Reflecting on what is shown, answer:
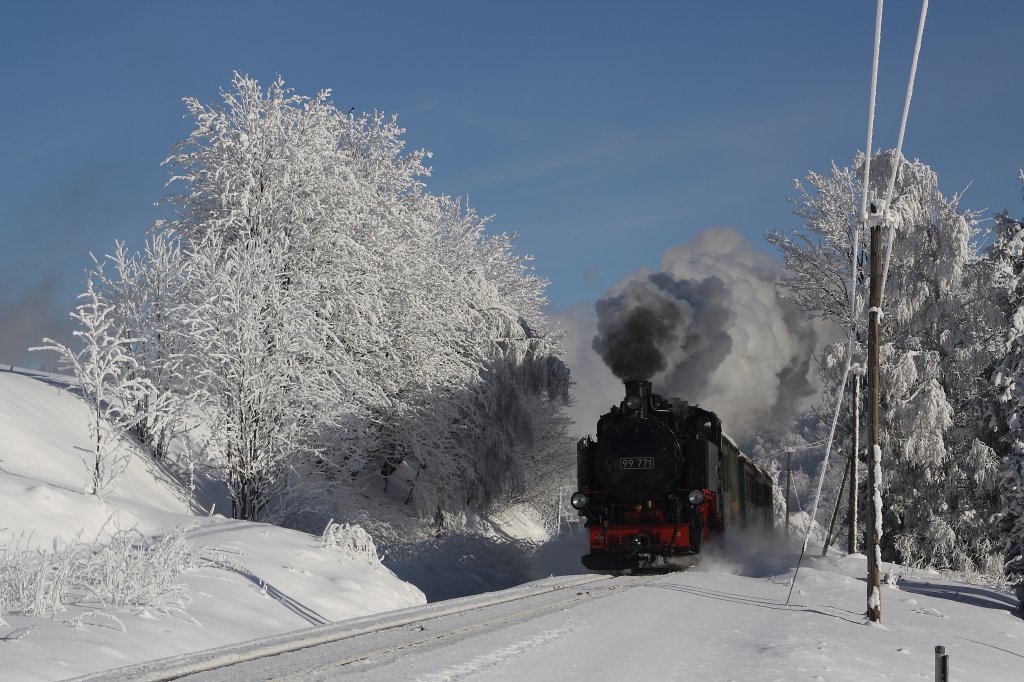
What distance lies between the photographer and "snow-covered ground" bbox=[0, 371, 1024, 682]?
356 inches

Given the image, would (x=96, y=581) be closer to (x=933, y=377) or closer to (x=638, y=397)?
(x=638, y=397)

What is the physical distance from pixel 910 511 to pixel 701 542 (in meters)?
10.1

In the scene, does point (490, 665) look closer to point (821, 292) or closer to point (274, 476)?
point (274, 476)

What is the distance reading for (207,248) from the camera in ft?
81.5

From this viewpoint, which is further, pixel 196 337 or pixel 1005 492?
pixel 196 337

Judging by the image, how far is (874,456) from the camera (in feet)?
51.4

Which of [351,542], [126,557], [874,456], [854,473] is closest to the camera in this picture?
[126,557]

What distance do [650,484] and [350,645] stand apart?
42.0 feet

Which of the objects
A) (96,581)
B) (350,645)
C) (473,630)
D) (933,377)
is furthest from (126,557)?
(933,377)

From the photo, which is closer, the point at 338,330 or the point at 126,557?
the point at 126,557

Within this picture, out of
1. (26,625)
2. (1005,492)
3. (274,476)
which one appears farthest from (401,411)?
(26,625)

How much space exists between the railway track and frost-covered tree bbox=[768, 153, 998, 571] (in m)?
16.1

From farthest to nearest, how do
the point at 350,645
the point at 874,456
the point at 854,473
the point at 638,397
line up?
the point at 854,473, the point at 638,397, the point at 874,456, the point at 350,645

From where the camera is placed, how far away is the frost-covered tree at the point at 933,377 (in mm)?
Answer: 27578
